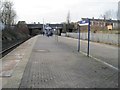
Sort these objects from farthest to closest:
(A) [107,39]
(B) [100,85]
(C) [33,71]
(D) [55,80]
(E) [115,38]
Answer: (A) [107,39] < (E) [115,38] < (C) [33,71] < (D) [55,80] < (B) [100,85]

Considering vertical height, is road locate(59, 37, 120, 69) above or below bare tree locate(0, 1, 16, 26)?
below

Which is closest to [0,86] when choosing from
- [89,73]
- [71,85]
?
[71,85]

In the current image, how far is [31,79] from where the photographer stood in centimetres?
1058

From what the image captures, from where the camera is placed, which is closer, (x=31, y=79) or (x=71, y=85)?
(x=71, y=85)

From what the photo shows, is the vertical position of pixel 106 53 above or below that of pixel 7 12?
below

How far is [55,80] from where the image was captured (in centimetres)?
1030

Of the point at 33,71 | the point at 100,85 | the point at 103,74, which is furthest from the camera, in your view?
the point at 33,71

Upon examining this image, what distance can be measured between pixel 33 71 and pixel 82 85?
3.81m

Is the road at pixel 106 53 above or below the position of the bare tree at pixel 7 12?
below

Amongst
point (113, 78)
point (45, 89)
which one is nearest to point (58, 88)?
point (45, 89)

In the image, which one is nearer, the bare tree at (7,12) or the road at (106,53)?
the road at (106,53)

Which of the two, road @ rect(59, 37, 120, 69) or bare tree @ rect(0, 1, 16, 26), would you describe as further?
bare tree @ rect(0, 1, 16, 26)

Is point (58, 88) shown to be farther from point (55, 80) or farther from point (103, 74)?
point (103, 74)

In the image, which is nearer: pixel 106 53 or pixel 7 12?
pixel 106 53
